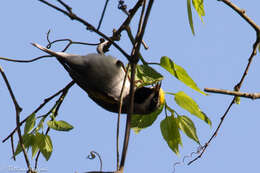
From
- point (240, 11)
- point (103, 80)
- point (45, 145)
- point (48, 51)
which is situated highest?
point (240, 11)

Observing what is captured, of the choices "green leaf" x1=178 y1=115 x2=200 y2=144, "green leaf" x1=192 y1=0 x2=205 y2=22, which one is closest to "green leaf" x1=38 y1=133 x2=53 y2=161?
"green leaf" x1=178 y1=115 x2=200 y2=144

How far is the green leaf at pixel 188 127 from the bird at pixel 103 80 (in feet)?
1.27

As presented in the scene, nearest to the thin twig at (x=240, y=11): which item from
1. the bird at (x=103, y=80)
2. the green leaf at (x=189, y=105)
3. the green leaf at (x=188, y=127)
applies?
the green leaf at (x=189, y=105)

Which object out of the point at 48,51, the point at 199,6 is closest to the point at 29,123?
the point at 48,51

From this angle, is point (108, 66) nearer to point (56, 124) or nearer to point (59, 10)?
point (56, 124)

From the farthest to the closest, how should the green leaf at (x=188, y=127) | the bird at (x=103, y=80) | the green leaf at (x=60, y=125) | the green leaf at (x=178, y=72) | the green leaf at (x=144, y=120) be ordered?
the bird at (x=103, y=80) → the green leaf at (x=144, y=120) → the green leaf at (x=60, y=125) → the green leaf at (x=188, y=127) → the green leaf at (x=178, y=72)

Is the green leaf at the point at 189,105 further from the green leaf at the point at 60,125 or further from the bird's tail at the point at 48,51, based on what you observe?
the bird's tail at the point at 48,51

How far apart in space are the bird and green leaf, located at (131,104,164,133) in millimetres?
131

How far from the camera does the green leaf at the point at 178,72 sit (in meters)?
2.08

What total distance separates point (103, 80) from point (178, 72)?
2.94ft

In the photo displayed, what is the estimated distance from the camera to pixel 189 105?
2.12 metres

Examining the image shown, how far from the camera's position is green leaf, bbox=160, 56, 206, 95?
6.81 ft

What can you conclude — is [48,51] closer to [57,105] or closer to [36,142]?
[57,105]

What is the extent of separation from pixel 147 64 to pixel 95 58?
65 cm
